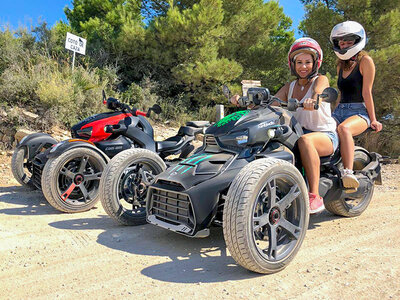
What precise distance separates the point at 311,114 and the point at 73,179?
9.90 feet

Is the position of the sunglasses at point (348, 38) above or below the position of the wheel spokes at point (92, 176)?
above

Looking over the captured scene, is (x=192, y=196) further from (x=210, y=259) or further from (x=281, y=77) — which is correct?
(x=281, y=77)

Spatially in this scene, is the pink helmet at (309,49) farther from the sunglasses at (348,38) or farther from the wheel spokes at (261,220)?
the wheel spokes at (261,220)

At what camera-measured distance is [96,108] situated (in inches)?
377

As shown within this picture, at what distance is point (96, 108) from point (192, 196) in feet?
24.3

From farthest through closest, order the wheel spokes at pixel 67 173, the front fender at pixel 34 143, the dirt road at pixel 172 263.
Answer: the front fender at pixel 34 143
the wheel spokes at pixel 67 173
the dirt road at pixel 172 263

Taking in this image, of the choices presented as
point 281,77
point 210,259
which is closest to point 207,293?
point 210,259

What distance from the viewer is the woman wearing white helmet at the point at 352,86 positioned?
379cm

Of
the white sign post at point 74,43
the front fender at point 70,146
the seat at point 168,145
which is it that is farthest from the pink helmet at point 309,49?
the white sign post at point 74,43

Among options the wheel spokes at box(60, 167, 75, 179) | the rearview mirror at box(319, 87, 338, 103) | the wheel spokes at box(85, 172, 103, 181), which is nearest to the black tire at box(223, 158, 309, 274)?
the rearview mirror at box(319, 87, 338, 103)

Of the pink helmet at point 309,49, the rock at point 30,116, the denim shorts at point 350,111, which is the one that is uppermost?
the pink helmet at point 309,49

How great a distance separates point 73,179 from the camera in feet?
15.0

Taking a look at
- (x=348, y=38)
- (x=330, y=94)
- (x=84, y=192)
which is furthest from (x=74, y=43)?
(x=330, y=94)

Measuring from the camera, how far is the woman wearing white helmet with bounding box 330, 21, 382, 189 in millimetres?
3787
